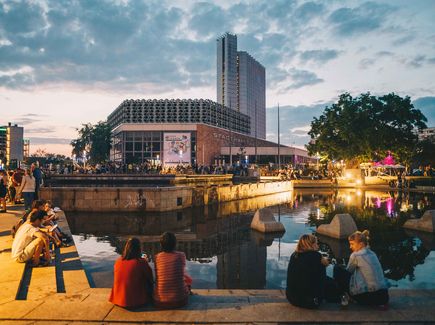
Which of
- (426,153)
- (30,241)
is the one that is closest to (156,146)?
(426,153)

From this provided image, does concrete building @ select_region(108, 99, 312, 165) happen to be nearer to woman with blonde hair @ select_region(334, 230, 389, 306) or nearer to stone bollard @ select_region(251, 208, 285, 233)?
stone bollard @ select_region(251, 208, 285, 233)

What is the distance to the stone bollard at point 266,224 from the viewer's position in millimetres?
14977

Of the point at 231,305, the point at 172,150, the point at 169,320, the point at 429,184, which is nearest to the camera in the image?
the point at 169,320

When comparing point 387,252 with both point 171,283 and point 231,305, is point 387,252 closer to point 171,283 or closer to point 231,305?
point 231,305

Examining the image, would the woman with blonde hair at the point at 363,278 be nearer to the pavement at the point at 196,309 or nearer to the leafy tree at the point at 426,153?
the pavement at the point at 196,309

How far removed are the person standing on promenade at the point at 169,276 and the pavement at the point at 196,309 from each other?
151mm

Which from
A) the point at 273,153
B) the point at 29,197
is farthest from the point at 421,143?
the point at 29,197

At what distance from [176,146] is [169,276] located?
3369 inches

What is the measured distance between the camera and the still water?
8.99 metres

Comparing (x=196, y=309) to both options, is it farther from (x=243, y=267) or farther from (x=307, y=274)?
(x=243, y=267)

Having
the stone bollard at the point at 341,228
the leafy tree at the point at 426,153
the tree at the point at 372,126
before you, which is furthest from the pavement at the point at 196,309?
the leafy tree at the point at 426,153

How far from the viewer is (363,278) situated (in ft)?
18.2

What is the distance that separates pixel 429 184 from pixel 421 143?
47077 mm

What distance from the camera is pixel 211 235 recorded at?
1468cm
